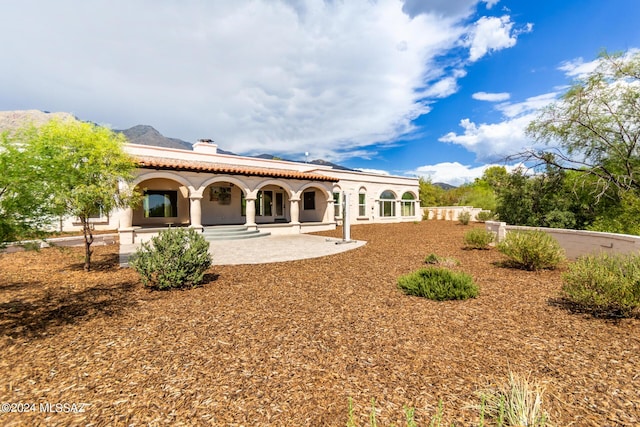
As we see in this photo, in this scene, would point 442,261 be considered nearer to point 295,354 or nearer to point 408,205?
point 295,354

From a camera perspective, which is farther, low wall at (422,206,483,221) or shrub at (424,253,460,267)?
low wall at (422,206,483,221)

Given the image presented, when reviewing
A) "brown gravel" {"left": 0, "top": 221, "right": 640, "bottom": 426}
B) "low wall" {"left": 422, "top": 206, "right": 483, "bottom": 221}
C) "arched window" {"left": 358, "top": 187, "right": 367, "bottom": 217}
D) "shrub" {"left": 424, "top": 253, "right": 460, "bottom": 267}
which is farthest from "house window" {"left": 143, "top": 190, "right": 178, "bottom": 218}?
"low wall" {"left": 422, "top": 206, "right": 483, "bottom": 221}

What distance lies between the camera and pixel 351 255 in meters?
11.3

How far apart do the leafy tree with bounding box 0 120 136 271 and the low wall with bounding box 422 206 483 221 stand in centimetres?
3055

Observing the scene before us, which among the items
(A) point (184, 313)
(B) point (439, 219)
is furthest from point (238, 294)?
(B) point (439, 219)


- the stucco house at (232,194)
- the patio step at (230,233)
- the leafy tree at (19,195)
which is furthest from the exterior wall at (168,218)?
the leafy tree at (19,195)

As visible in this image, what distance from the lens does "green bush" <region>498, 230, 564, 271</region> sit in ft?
27.0

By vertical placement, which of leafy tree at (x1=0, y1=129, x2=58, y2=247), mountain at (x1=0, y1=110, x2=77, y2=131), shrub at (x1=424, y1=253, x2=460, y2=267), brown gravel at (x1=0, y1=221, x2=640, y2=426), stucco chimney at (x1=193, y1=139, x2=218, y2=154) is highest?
stucco chimney at (x1=193, y1=139, x2=218, y2=154)

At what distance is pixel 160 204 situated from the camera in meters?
18.7

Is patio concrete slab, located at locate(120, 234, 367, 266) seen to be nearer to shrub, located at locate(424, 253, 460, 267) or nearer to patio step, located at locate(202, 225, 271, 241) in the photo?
patio step, located at locate(202, 225, 271, 241)

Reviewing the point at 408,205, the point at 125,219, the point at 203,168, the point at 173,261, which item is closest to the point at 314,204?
the point at 203,168

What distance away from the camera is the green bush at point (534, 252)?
822 cm

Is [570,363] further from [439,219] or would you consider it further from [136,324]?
[439,219]

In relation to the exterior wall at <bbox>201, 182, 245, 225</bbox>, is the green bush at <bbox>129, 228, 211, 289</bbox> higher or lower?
lower
